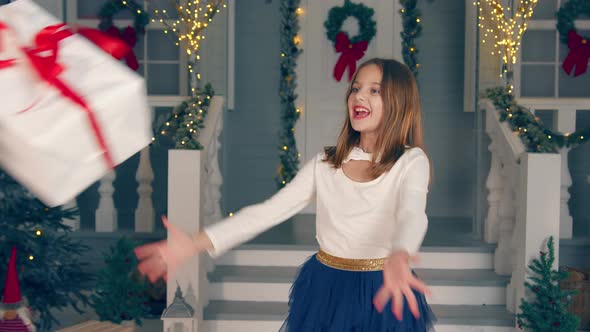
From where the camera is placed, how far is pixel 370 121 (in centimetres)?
245

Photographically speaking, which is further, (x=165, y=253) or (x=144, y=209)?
(x=144, y=209)

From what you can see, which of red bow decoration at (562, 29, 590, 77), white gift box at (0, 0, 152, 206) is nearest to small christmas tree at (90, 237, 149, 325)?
white gift box at (0, 0, 152, 206)

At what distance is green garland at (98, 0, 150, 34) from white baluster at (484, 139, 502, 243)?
319cm

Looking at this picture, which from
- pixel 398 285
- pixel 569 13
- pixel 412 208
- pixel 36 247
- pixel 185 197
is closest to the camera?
pixel 398 285

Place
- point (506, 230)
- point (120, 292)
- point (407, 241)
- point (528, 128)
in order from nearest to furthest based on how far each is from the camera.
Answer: point (407, 241) → point (120, 292) → point (528, 128) → point (506, 230)

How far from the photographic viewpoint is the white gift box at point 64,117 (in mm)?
1136

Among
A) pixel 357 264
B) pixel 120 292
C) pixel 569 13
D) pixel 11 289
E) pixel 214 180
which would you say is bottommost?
pixel 120 292

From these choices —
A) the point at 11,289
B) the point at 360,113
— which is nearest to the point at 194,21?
the point at 11,289

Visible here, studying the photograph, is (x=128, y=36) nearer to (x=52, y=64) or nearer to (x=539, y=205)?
(x=539, y=205)

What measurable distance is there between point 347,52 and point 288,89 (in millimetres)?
682

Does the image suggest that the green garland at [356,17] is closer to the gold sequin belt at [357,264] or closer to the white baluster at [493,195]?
the white baluster at [493,195]

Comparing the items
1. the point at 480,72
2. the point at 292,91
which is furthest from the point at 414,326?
the point at 292,91

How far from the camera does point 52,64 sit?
3.96 ft

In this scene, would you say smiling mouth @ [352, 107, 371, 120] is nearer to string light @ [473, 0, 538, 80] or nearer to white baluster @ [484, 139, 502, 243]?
white baluster @ [484, 139, 502, 243]
